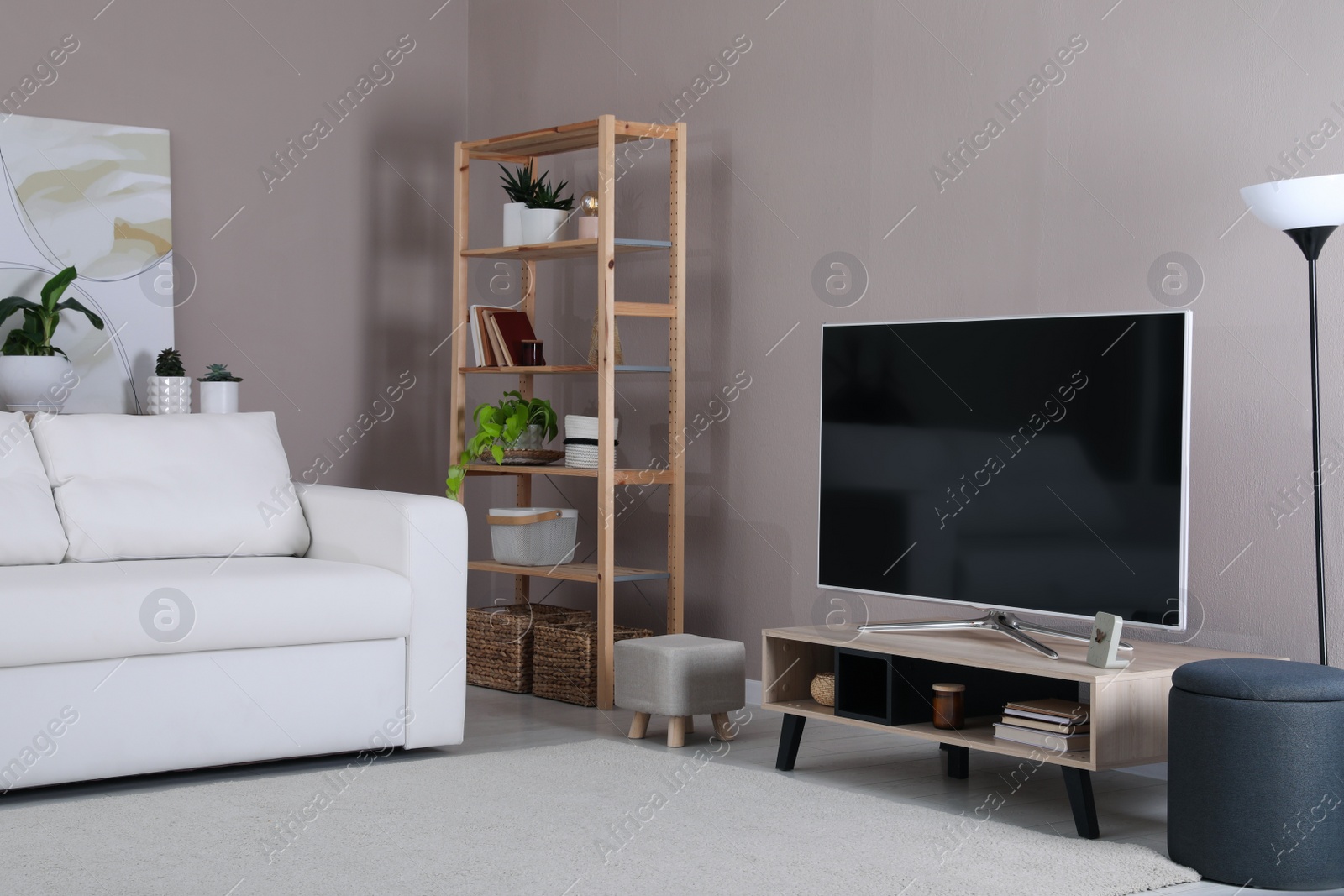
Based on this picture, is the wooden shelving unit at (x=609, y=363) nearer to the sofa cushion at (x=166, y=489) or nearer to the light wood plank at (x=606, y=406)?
the light wood plank at (x=606, y=406)

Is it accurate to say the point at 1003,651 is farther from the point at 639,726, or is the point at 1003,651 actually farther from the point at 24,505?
the point at 24,505

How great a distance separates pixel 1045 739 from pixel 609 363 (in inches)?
74.5

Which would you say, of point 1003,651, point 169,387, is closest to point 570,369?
point 169,387

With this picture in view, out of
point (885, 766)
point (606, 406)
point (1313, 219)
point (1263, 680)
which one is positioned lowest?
point (885, 766)

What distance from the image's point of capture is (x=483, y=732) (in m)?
3.95

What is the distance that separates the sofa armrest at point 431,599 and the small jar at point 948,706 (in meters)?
1.18

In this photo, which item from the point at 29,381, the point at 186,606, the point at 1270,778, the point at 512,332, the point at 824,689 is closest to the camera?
the point at 1270,778

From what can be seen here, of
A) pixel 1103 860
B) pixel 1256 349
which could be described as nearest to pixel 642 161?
pixel 1256 349

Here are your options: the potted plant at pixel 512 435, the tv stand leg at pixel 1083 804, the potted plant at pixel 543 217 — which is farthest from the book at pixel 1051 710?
the potted plant at pixel 543 217

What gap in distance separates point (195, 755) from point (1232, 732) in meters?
2.22

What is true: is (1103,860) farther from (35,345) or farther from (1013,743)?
(35,345)

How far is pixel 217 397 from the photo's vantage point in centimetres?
460

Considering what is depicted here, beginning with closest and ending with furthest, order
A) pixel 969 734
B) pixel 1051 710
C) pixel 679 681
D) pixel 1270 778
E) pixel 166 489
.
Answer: pixel 1270 778, pixel 1051 710, pixel 969 734, pixel 679 681, pixel 166 489

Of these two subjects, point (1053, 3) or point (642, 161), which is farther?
point (642, 161)
